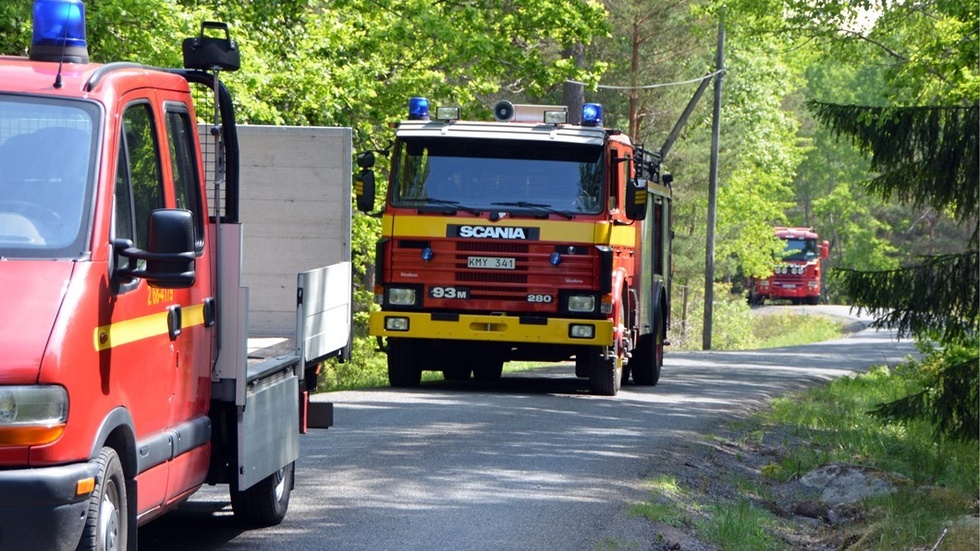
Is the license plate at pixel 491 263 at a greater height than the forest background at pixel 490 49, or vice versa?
the forest background at pixel 490 49

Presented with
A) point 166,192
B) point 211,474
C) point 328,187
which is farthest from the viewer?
point 328,187

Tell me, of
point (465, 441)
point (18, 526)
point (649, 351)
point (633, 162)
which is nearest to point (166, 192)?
point (18, 526)

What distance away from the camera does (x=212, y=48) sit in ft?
24.8

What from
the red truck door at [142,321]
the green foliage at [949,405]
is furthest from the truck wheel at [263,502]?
the green foliage at [949,405]

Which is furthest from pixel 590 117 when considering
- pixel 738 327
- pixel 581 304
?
pixel 738 327

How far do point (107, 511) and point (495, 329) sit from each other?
34.4ft

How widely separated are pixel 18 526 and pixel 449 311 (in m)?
11.1

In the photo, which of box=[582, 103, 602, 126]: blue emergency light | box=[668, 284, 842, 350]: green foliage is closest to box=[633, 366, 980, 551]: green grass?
box=[582, 103, 602, 126]: blue emergency light

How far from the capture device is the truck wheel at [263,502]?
27.2ft

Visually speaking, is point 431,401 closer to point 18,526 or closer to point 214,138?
point 214,138

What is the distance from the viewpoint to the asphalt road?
8.31 meters

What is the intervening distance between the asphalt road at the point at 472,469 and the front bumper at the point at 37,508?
263 centimetres

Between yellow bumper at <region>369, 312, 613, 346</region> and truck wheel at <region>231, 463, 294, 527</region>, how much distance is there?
759 centimetres

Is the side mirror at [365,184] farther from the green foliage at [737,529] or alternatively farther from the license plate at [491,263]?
the green foliage at [737,529]
